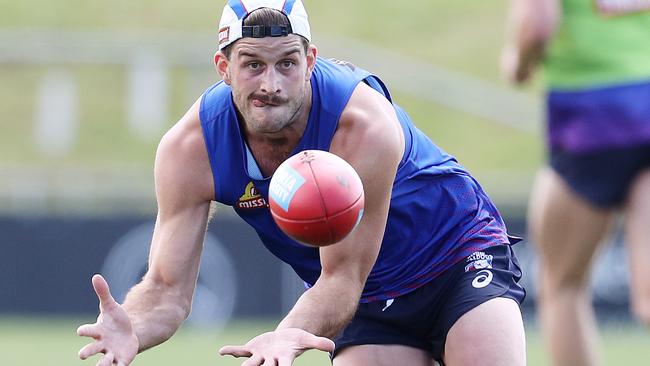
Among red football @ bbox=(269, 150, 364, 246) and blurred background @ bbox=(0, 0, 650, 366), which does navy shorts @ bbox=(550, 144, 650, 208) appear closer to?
red football @ bbox=(269, 150, 364, 246)

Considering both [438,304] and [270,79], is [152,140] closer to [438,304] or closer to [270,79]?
[438,304]

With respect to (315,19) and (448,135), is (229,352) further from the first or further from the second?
(315,19)

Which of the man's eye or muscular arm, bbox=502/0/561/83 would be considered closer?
the man's eye

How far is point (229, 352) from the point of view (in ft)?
16.1

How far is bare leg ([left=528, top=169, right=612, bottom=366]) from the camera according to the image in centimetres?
611

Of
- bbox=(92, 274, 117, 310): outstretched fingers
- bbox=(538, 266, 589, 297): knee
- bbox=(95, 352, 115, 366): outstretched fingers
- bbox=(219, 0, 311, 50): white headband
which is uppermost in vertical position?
bbox=(219, 0, 311, 50): white headband

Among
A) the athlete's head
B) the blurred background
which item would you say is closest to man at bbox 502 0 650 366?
the athlete's head

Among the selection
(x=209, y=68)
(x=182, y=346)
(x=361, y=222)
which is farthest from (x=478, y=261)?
(x=209, y=68)

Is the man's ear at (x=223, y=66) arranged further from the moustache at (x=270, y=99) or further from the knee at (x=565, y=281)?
the knee at (x=565, y=281)

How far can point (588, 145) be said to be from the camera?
596 cm

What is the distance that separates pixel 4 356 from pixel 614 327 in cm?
598

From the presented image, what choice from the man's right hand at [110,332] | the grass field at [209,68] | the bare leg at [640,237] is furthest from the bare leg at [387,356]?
the grass field at [209,68]

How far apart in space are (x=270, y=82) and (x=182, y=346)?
24.5ft

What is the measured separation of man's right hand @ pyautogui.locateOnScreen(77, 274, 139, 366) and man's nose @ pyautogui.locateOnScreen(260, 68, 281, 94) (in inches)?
36.3
